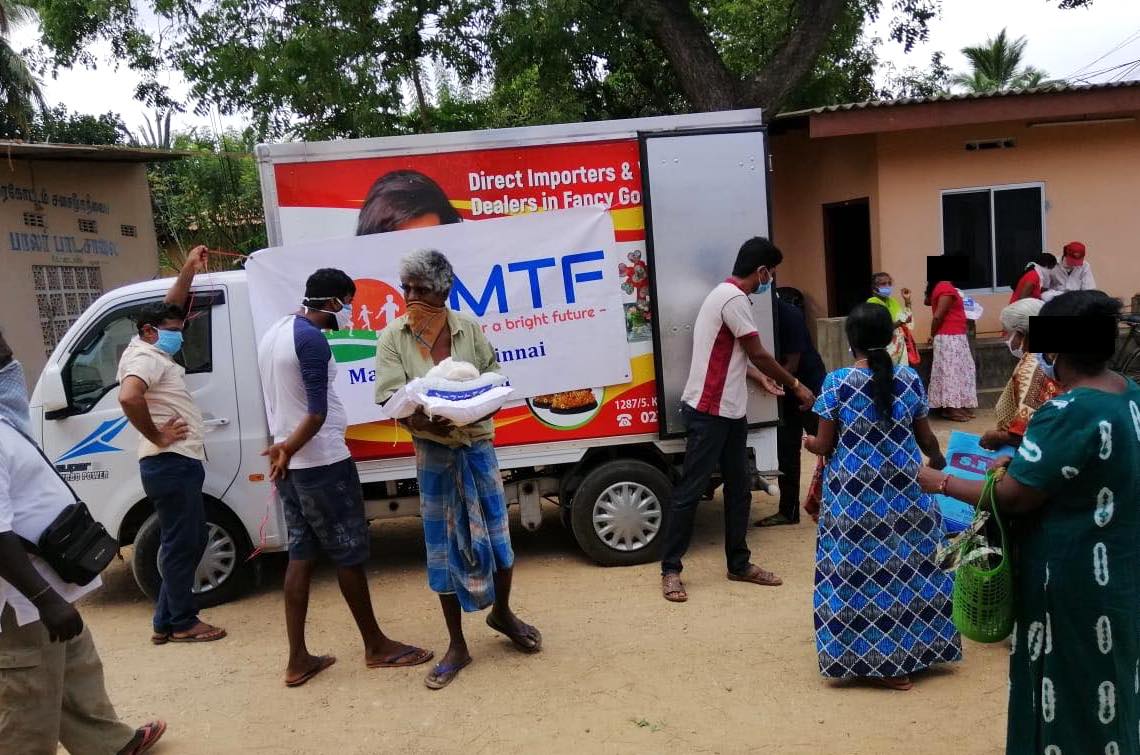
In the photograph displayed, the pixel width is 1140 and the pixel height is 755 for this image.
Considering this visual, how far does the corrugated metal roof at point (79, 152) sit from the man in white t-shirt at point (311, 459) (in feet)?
16.2

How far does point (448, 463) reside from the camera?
420cm

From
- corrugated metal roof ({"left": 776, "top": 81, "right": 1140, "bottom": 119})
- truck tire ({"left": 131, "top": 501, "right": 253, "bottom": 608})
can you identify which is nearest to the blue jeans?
truck tire ({"left": 131, "top": 501, "right": 253, "bottom": 608})

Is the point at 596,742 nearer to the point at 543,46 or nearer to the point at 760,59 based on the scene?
the point at 543,46

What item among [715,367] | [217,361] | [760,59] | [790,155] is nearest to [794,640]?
[715,367]

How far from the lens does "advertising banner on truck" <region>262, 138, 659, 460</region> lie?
534cm

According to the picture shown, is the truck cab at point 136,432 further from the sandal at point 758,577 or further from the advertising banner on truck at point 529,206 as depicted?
the sandal at point 758,577

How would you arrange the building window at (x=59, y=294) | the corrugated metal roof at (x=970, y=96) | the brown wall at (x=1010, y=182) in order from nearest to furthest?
the corrugated metal roof at (x=970, y=96) < the building window at (x=59, y=294) < the brown wall at (x=1010, y=182)

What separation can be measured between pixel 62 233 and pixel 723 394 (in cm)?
Result: 964

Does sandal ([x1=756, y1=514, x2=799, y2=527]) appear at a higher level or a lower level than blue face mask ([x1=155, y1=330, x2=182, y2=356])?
lower

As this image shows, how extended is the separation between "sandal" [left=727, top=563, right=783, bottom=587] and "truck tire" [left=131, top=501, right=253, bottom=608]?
2.86 meters

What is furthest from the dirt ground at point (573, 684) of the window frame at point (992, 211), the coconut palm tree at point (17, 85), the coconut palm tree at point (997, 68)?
the coconut palm tree at point (997, 68)

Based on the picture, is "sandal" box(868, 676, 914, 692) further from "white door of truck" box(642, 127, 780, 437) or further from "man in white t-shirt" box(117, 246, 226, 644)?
"man in white t-shirt" box(117, 246, 226, 644)

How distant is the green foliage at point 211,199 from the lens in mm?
13570

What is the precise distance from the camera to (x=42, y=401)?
17.0ft
